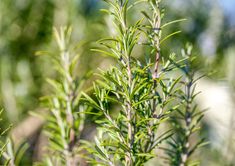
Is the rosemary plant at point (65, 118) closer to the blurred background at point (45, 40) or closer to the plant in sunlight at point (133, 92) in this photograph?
the plant in sunlight at point (133, 92)

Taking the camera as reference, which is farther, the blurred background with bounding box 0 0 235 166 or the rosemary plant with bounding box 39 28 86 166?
the blurred background with bounding box 0 0 235 166

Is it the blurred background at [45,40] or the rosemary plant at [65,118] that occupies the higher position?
the blurred background at [45,40]

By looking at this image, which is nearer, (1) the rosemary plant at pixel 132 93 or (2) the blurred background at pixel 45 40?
(1) the rosemary plant at pixel 132 93

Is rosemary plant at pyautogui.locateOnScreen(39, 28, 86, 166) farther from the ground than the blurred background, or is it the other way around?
the blurred background

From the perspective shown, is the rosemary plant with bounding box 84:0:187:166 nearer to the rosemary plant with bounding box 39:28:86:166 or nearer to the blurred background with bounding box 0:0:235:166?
the rosemary plant with bounding box 39:28:86:166

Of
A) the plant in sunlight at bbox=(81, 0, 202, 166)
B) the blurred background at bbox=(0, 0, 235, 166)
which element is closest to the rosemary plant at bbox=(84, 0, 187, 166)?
the plant in sunlight at bbox=(81, 0, 202, 166)

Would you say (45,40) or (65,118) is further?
(45,40)

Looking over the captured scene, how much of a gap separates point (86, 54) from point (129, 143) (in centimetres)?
56

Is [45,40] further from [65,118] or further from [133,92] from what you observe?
[133,92]

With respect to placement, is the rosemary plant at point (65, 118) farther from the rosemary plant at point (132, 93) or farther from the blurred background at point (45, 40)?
the blurred background at point (45, 40)

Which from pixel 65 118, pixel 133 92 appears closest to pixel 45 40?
pixel 65 118

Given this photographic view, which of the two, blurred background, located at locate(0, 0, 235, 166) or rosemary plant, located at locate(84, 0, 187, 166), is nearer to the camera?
rosemary plant, located at locate(84, 0, 187, 166)

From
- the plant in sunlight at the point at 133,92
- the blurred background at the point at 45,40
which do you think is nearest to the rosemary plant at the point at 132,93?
the plant in sunlight at the point at 133,92

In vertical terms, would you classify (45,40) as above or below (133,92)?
above
